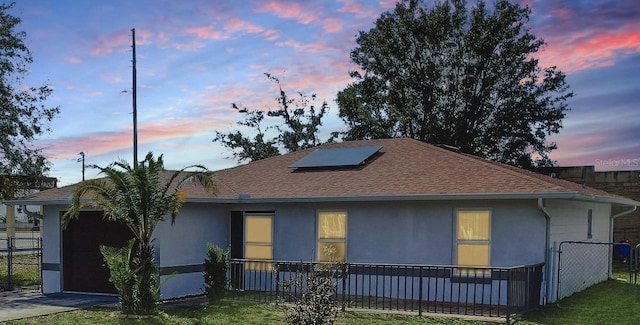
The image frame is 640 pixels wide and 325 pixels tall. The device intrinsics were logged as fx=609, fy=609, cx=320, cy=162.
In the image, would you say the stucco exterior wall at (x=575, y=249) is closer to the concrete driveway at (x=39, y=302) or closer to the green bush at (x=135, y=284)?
the green bush at (x=135, y=284)

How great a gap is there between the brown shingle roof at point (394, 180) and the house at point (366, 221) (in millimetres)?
33

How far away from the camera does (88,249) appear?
53.0 feet

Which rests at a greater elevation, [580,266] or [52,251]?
[52,251]

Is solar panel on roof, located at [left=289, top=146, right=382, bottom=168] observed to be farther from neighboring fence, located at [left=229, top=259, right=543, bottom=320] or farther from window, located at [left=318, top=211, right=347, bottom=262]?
neighboring fence, located at [left=229, top=259, right=543, bottom=320]

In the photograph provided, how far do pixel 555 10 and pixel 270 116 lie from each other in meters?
21.8

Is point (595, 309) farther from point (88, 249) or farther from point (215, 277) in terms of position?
point (88, 249)

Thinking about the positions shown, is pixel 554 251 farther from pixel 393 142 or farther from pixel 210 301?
pixel 210 301

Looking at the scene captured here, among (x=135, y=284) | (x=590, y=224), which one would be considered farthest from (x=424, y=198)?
(x=590, y=224)

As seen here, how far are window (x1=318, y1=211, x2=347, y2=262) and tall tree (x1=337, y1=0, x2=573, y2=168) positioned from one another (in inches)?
742

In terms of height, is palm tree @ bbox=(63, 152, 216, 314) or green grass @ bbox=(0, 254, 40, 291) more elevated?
palm tree @ bbox=(63, 152, 216, 314)

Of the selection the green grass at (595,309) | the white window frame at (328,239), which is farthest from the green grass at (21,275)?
the green grass at (595,309)

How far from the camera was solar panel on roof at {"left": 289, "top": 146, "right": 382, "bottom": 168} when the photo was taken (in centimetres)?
1753

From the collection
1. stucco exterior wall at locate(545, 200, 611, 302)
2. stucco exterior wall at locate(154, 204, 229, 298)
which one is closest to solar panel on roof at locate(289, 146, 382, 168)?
stucco exterior wall at locate(154, 204, 229, 298)

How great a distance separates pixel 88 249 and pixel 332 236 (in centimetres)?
651
